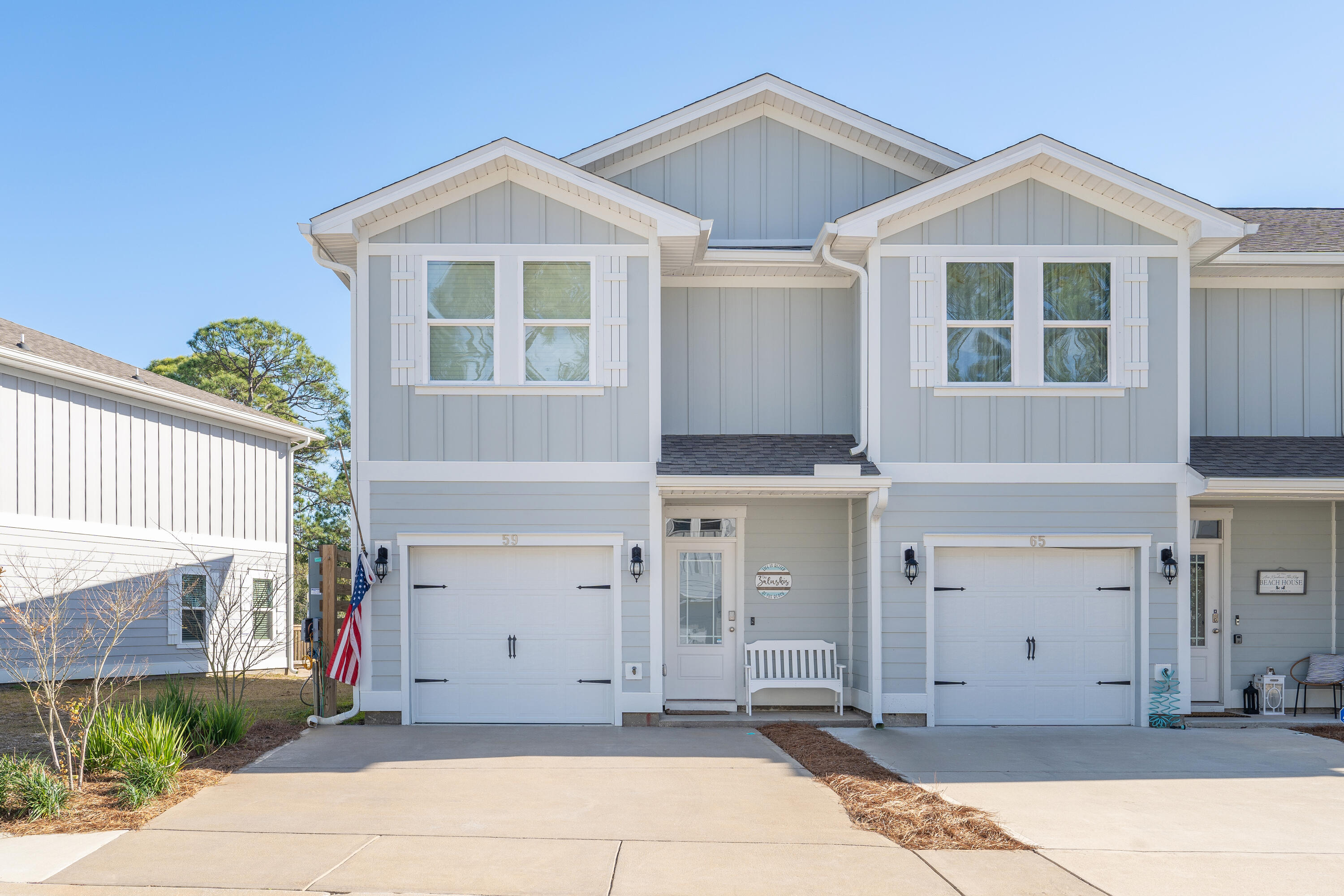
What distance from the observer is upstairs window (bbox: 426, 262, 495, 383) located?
37.3 ft

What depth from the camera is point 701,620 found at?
496 inches

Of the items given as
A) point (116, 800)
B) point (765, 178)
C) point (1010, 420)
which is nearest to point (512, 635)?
point (116, 800)

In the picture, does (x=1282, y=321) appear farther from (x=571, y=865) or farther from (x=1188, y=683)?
(x=571, y=865)

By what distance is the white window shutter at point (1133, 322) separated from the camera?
11461 millimetres

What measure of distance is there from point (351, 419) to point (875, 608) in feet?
18.9

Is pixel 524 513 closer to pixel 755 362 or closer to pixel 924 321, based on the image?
pixel 755 362

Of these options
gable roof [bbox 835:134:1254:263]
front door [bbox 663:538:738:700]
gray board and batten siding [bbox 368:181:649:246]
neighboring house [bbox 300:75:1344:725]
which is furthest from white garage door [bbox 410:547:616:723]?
gable roof [bbox 835:134:1254:263]

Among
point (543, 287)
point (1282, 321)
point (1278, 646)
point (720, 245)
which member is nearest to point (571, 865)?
point (543, 287)

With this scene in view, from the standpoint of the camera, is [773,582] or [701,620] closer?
[773,582]

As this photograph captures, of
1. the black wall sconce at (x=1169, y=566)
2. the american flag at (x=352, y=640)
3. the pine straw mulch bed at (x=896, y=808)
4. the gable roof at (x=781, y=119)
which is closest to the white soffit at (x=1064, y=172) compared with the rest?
the gable roof at (x=781, y=119)

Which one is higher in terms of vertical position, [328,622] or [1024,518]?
[1024,518]

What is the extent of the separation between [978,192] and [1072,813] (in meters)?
6.65

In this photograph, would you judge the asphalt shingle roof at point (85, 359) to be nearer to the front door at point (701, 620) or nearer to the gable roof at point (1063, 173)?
the front door at point (701, 620)

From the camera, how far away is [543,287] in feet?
37.6
